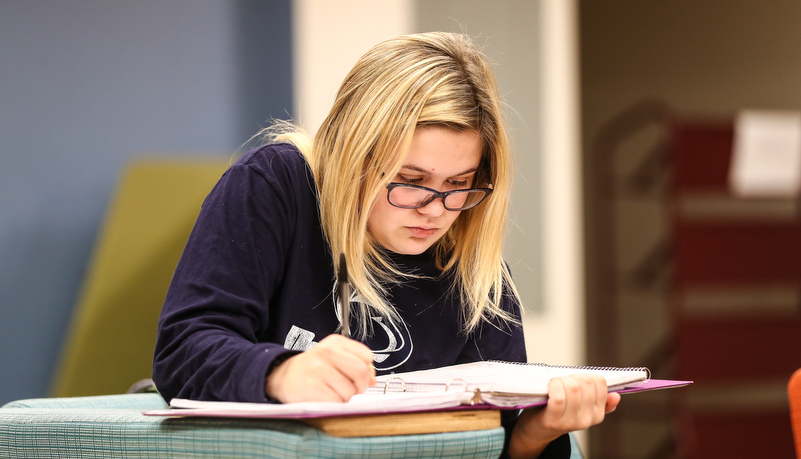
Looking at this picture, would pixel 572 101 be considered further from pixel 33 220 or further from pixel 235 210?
pixel 235 210

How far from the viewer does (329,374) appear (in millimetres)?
756

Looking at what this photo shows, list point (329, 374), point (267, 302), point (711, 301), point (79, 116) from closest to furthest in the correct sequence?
point (329, 374) < point (267, 302) < point (79, 116) < point (711, 301)

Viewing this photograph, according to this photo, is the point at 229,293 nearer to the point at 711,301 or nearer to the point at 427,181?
the point at 427,181

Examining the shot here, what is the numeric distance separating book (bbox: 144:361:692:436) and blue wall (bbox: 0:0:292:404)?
1272mm

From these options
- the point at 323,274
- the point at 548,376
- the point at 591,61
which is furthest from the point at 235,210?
the point at 591,61

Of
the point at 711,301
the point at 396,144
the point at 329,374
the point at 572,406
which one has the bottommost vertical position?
the point at 711,301

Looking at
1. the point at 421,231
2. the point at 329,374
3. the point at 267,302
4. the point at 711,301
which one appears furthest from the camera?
the point at 711,301

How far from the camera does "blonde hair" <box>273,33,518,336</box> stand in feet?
3.49

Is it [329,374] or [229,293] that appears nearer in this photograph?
[329,374]

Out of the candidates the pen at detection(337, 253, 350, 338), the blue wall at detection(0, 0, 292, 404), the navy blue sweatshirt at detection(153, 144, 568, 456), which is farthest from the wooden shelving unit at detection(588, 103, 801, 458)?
the pen at detection(337, 253, 350, 338)

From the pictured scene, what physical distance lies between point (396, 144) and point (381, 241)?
0.17 m

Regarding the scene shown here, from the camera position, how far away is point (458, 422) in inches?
31.0

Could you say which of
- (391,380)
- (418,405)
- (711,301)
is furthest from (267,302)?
(711,301)

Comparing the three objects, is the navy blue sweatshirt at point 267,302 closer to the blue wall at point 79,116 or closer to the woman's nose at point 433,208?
the woman's nose at point 433,208
